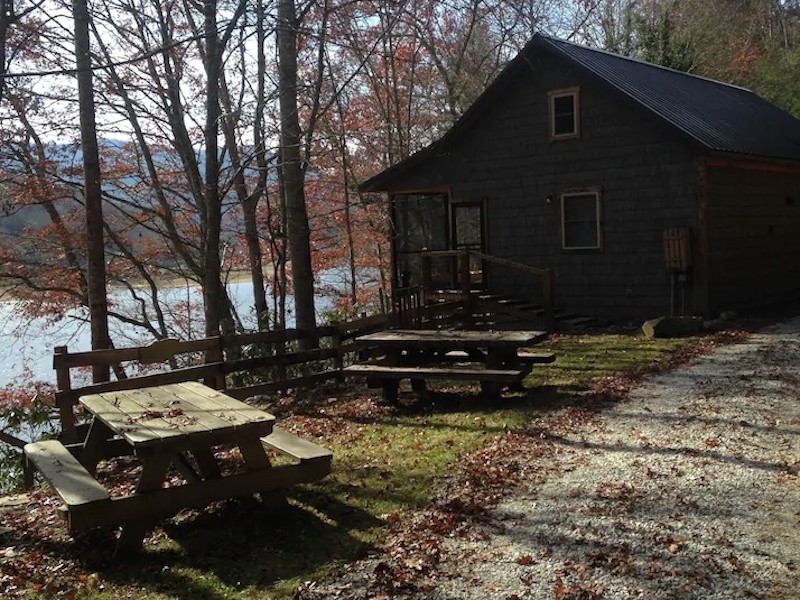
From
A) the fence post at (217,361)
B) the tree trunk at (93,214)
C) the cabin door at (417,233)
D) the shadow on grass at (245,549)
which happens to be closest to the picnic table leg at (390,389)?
the fence post at (217,361)

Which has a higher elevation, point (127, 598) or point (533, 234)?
point (533, 234)

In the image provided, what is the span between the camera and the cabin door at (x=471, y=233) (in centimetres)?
1794

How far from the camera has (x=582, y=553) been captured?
4582mm

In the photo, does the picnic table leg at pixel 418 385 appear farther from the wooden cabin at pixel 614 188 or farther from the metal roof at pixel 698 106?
the metal roof at pixel 698 106

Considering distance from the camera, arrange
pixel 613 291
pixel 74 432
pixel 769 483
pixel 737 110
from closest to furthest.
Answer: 1. pixel 769 483
2. pixel 74 432
3. pixel 613 291
4. pixel 737 110

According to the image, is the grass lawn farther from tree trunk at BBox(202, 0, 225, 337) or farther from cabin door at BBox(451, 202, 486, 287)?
cabin door at BBox(451, 202, 486, 287)

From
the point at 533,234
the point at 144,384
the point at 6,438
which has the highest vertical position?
the point at 533,234

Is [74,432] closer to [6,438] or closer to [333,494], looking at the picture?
[6,438]

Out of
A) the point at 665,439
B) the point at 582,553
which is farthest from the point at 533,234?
the point at 582,553

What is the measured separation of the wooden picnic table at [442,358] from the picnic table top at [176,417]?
123 inches

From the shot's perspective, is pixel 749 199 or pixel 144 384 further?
pixel 749 199

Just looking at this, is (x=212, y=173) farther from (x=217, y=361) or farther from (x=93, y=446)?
(x=93, y=446)

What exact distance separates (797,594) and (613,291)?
12.5 meters

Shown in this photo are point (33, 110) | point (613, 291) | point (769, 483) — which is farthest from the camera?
point (33, 110)
